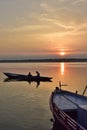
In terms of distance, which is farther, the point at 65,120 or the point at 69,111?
the point at 69,111

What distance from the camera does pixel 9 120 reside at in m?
27.2

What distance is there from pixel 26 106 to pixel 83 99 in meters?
8.29

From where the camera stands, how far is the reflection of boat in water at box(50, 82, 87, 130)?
2053 cm

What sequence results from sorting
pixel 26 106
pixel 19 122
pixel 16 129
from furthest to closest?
pixel 26 106 < pixel 19 122 < pixel 16 129

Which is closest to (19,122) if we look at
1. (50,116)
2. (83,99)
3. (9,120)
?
(9,120)

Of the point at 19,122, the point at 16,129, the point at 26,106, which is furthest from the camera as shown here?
the point at 26,106

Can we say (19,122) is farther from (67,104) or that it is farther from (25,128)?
(67,104)

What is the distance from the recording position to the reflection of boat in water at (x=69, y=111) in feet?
67.4

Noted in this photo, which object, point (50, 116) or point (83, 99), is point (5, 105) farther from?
point (83, 99)

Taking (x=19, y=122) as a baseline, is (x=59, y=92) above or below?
above

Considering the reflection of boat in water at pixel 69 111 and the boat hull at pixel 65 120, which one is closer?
the boat hull at pixel 65 120

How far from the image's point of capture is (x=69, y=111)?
24.8 m

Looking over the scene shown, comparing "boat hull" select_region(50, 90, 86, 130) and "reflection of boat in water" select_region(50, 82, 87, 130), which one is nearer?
"boat hull" select_region(50, 90, 86, 130)

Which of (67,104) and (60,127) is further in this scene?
(67,104)
